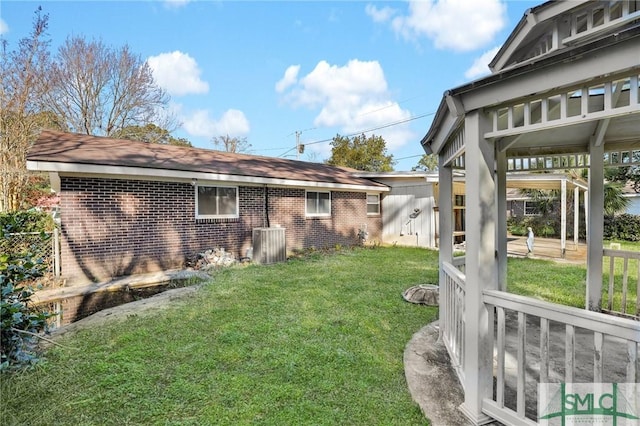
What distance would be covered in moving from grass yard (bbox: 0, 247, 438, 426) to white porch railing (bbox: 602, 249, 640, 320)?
8.13ft

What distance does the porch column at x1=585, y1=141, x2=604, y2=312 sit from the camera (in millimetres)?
4273

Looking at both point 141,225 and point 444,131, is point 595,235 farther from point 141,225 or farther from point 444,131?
point 141,225

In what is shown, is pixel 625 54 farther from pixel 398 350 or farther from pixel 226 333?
pixel 226 333

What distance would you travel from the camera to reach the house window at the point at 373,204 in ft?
47.9

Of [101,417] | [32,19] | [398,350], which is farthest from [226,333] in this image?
[32,19]

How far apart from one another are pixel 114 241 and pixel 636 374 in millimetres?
9278

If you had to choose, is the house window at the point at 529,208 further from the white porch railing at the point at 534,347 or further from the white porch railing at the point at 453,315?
the white porch railing at the point at 453,315

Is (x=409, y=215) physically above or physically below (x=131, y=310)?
above

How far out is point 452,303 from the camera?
11.2 feet

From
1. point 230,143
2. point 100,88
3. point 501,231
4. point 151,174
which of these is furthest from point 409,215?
point 230,143

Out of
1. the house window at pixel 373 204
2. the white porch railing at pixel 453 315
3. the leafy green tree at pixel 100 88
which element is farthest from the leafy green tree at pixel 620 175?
the leafy green tree at pixel 100 88

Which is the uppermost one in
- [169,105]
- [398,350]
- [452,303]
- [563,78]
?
[169,105]

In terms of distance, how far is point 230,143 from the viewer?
102 feet

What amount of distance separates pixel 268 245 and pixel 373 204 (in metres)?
6.62
